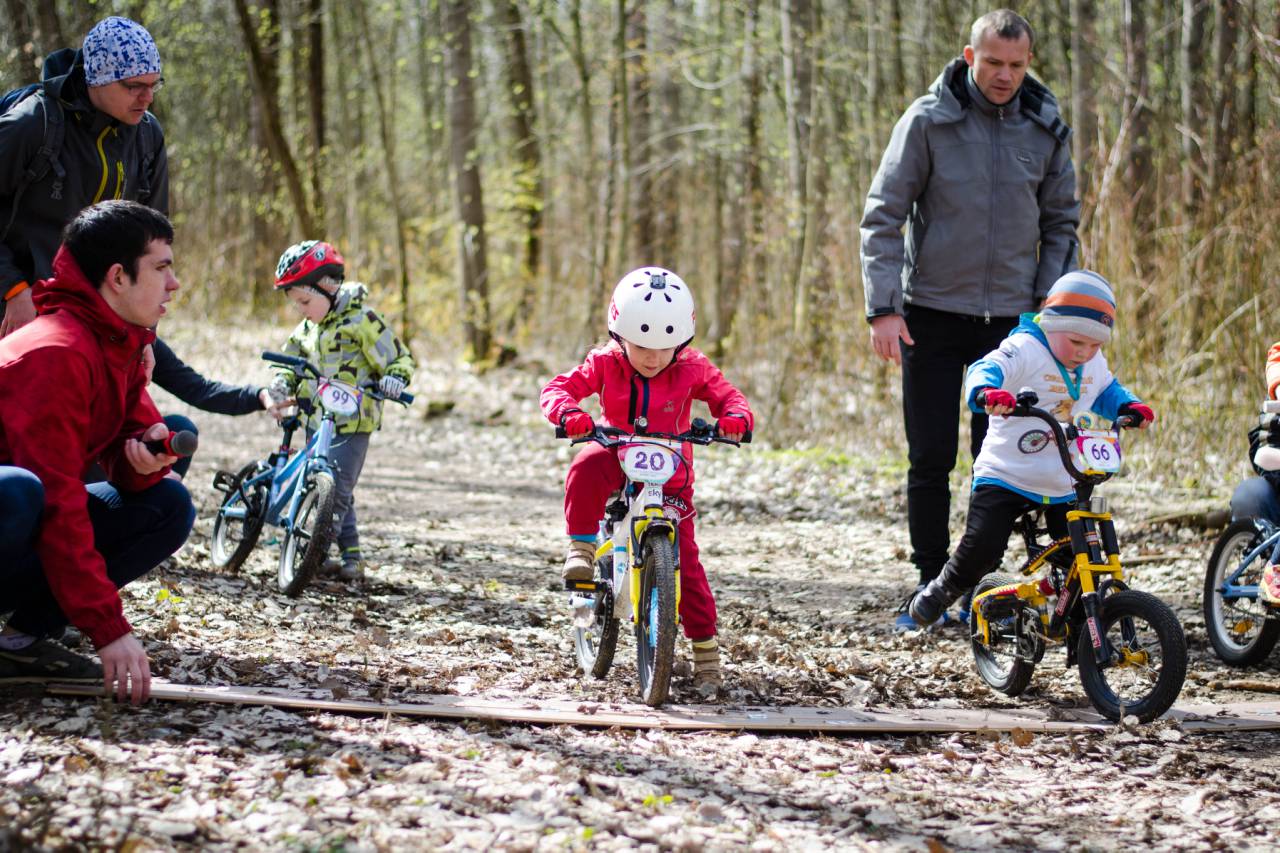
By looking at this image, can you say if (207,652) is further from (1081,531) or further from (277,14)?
(277,14)

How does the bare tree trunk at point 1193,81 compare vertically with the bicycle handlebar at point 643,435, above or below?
above

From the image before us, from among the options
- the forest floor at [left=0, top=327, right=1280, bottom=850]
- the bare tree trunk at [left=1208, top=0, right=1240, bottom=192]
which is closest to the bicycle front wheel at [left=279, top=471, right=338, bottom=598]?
the forest floor at [left=0, top=327, right=1280, bottom=850]

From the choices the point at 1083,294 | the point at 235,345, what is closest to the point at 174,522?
the point at 1083,294

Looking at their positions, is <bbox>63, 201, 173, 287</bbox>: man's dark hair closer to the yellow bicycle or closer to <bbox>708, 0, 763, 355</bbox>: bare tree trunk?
the yellow bicycle

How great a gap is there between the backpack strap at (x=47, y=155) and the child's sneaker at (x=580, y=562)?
2442 mm

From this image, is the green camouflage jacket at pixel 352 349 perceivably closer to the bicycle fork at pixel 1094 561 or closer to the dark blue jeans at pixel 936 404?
the dark blue jeans at pixel 936 404

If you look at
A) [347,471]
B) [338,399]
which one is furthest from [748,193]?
[338,399]

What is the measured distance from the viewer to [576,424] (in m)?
4.29

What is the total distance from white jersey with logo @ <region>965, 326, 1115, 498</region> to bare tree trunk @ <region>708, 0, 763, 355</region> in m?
8.05

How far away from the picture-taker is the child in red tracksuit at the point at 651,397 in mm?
4523

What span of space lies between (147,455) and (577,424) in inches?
53.4

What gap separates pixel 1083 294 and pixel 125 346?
130 inches

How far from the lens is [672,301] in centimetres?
453

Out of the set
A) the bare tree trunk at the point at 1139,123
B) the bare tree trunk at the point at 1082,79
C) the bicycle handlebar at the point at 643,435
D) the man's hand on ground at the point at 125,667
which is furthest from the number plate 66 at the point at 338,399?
the bare tree trunk at the point at 1082,79
